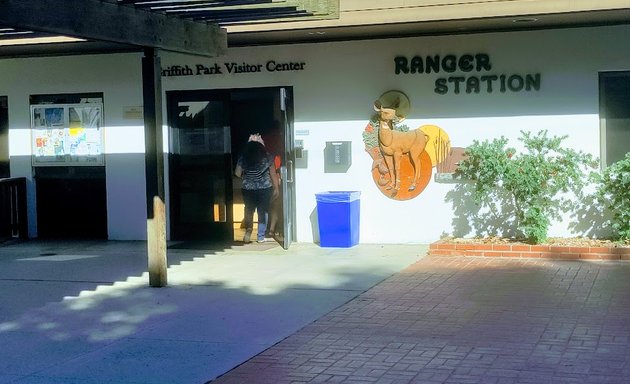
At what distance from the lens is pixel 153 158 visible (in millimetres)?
10922

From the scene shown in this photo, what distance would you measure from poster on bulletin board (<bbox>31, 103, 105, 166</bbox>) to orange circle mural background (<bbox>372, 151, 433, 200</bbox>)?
16.4 feet

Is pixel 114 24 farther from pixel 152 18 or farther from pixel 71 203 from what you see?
pixel 71 203

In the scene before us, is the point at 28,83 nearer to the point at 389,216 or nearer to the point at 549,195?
the point at 389,216

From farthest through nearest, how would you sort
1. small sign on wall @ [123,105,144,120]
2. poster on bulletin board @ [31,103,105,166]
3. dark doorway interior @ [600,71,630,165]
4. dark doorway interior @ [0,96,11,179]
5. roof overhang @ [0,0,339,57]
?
dark doorway interior @ [0,96,11,179]
poster on bulletin board @ [31,103,105,166]
small sign on wall @ [123,105,144,120]
dark doorway interior @ [600,71,630,165]
roof overhang @ [0,0,339,57]

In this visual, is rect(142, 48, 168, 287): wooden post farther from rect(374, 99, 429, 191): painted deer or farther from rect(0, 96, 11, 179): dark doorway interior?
rect(0, 96, 11, 179): dark doorway interior

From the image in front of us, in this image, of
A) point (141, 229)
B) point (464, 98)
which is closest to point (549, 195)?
point (464, 98)

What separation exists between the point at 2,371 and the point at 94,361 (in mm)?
721

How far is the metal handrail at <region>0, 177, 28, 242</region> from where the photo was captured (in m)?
16.0

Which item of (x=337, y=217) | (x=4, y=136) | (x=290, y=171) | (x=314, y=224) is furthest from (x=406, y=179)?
(x=4, y=136)

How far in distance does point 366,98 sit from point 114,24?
211 inches

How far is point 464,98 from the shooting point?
14.1m

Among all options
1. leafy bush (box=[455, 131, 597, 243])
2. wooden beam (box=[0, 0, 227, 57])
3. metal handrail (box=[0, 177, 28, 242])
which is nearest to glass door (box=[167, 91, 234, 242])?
metal handrail (box=[0, 177, 28, 242])

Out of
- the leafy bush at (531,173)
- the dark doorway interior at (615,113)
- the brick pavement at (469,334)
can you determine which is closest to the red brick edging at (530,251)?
the leafy bush at (531,173)

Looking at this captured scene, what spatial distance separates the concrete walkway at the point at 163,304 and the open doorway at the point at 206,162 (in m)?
0.90
